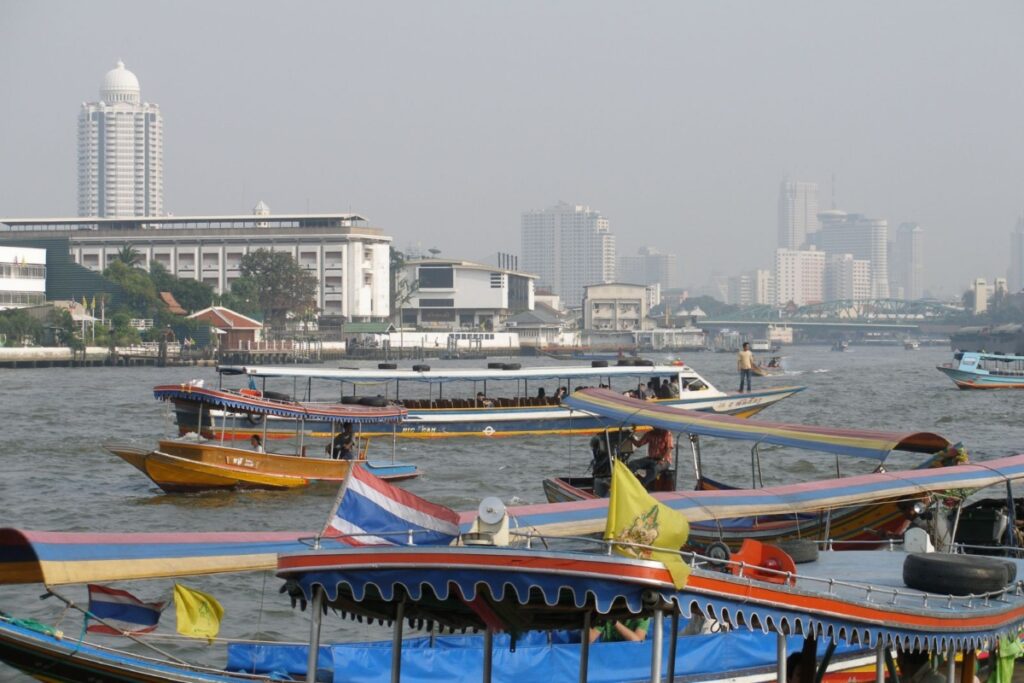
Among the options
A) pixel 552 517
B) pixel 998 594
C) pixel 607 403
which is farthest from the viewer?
pixel 607 403

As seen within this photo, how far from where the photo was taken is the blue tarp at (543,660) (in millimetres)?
8906

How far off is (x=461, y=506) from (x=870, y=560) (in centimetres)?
1297

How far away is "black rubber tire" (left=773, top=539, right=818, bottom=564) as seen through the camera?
28.2ft

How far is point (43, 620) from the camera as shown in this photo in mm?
13367

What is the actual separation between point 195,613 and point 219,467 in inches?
539

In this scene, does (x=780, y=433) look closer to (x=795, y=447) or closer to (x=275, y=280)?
(x=795, y=447)

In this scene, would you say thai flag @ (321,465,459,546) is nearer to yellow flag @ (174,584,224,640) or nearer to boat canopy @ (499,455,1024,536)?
yellow flag @ (174,584,224,640)

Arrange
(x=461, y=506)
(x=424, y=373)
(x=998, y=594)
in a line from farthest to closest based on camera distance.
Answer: (x=424, y=373)
(x=461, y=506)
(x=998, y=594)

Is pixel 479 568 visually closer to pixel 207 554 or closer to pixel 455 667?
pixel 207 554

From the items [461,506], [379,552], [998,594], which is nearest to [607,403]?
[461,506]

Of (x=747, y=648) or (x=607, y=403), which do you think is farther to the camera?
(x=607, y=403)

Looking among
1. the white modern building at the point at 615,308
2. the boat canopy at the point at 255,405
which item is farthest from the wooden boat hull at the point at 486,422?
the white modern building at the point at 615,308

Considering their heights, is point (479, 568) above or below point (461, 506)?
above

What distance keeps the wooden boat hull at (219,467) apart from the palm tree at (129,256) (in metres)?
87.1
